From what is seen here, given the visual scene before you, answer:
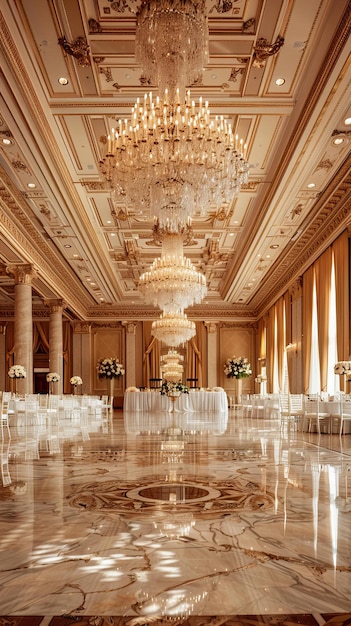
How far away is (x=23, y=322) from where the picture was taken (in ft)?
46.6

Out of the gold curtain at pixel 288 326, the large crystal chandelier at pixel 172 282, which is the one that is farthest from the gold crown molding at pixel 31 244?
the gold curtain at pixel 288 326

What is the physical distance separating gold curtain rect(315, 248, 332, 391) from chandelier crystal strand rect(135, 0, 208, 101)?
8.14 metres

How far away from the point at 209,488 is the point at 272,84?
5514mm

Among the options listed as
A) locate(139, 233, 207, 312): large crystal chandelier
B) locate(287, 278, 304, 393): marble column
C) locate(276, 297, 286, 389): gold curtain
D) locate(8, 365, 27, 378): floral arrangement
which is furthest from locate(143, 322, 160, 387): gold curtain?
locate(139, 233, 207, 312): large crystal chandelier

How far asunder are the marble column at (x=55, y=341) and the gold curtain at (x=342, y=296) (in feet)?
33.6

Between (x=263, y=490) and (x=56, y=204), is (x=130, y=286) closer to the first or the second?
(x=56, y=204)

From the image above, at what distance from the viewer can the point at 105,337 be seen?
2472 cm

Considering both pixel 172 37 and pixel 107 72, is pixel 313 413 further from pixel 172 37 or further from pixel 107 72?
pixel 172 37

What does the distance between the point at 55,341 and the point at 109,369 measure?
4081 millimetres

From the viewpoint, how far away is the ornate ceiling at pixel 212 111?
242 inches

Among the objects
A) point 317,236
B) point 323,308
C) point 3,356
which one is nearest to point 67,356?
point 3,356

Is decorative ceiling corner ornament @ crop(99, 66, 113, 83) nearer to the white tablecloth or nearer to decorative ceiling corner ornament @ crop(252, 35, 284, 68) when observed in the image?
decorative ceiling corner ornament @ crop(252, 35, 284, 68)

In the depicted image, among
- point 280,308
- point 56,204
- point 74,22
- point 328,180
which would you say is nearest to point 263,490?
point 74,22

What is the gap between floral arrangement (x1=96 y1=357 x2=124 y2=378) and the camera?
22.5 metres
